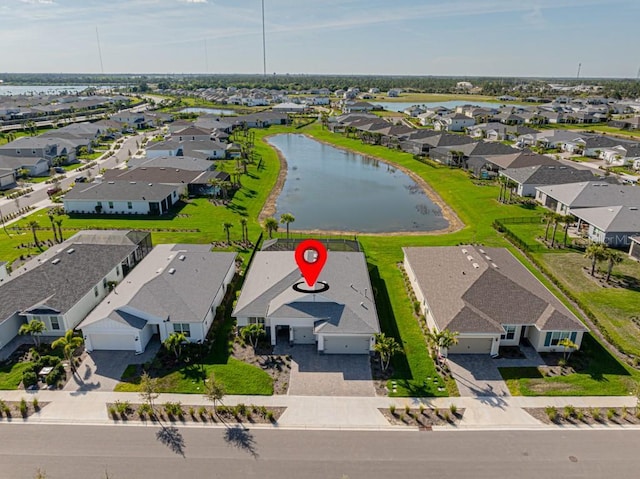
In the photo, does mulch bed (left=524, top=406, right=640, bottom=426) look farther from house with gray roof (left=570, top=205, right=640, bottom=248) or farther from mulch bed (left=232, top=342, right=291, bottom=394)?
house with gray roof (left=570, top=205, right=640, bottom=248)

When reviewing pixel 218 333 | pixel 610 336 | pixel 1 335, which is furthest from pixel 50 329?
pixel 610 336

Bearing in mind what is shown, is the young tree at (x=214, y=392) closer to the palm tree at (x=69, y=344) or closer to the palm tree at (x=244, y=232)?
the palm tree at (x=69, y=344)

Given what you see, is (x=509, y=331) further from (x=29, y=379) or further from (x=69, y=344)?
(x=29, y=379)

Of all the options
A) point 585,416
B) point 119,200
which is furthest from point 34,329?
point 585,416

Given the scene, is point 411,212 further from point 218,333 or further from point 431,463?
point 431,463

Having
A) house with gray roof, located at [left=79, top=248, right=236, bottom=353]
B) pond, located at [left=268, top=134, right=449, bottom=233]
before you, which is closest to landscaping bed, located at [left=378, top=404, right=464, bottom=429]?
house with gray roof, located at [left=79, top=248, right=236, bottom=353]
